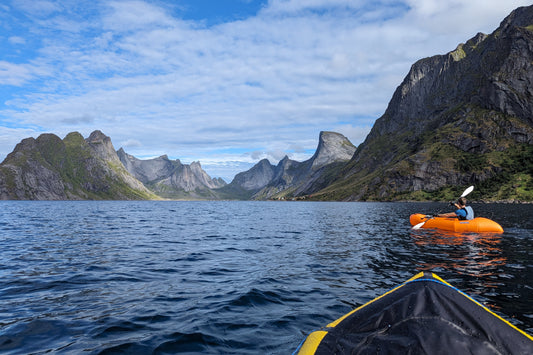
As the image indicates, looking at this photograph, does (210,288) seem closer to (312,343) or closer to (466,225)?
(312,343)

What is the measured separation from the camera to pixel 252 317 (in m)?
9.96

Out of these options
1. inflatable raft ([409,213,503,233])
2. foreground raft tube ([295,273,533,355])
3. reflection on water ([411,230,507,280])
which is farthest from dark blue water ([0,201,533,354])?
inflatable raft ([409,213,503,233])

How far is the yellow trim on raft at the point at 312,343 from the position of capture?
17.7 feet

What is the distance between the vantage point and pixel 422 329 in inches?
196

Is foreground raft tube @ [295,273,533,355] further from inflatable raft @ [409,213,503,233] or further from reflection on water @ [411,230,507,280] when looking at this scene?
inflatable raft @ [409,213,503,233]

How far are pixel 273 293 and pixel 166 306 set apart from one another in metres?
4.28

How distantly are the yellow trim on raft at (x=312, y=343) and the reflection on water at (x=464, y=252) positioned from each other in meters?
11.1

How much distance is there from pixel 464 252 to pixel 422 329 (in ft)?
64.0

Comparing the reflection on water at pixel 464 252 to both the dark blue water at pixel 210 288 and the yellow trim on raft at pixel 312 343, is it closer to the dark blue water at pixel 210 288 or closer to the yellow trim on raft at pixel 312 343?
the dark blue water at pixel 210 288

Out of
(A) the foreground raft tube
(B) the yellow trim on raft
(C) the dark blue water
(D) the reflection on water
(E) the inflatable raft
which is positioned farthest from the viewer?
(E) the inflatable raft

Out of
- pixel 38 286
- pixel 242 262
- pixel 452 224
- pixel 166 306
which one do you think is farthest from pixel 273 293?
pixel 452 224

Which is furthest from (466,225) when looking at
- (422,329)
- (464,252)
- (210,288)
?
(422,329)

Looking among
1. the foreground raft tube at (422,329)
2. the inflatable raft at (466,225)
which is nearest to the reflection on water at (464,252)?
the inflatable raft at (466,225)

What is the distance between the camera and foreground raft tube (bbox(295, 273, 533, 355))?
4.63m
